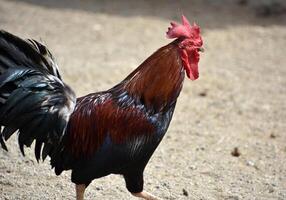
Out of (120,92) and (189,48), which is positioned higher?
(189,48)

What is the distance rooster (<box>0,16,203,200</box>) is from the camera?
372 centimetres

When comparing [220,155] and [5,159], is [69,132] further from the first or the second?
[220,155]

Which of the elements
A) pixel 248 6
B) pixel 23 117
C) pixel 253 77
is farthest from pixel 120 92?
pixel 248 6

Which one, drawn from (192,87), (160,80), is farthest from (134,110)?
(192,87)

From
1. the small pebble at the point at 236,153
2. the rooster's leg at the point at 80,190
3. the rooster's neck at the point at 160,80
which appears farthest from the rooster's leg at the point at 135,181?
the small pebble at the point at 236,153

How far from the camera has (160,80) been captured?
3.84 m

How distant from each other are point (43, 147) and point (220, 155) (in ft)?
7.86

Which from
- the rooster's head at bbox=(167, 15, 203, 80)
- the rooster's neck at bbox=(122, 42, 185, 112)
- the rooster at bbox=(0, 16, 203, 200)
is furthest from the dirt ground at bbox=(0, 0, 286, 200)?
the rooster's head at bbox=(167, 15, 203, 80)

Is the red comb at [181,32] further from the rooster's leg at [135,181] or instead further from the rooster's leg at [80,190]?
the rooster's leg at [80,190]

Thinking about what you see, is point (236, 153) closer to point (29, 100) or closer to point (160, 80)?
point (160, 80)

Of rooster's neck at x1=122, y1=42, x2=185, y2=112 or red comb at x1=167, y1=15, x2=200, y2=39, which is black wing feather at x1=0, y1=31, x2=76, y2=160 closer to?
rooster's neck at x1=122, y1=42, x2=185, y2=112

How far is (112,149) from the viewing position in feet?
12.4

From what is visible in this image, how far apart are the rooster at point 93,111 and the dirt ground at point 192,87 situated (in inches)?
39.6

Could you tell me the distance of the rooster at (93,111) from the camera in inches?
146
